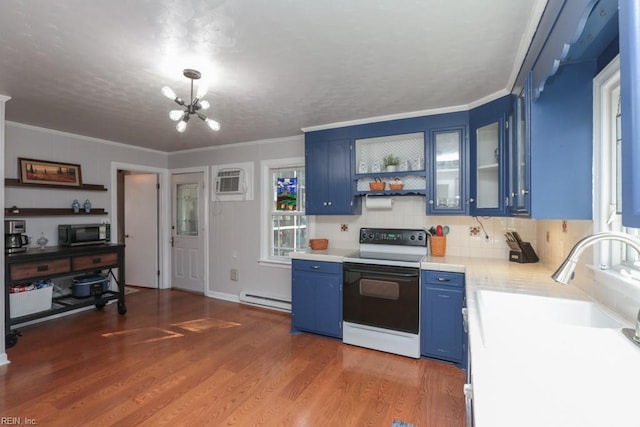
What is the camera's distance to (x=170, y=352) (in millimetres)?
2850

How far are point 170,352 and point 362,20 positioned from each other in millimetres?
3059

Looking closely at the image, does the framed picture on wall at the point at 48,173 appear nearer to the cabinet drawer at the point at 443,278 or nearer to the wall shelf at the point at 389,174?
the wall shelf at the point at 389,174

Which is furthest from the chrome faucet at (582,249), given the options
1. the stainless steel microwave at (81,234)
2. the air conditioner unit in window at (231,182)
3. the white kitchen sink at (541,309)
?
the stainless steel microwave at (81,234)

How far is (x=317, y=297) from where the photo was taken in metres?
3.19

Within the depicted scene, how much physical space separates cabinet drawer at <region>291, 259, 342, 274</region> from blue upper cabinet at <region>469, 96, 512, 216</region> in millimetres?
1360

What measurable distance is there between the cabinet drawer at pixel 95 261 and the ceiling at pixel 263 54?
1575 mm

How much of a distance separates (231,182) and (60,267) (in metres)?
2.16

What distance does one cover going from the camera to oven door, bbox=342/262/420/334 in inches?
107

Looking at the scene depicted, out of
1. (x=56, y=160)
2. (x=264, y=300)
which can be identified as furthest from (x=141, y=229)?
(x=264, y=300)

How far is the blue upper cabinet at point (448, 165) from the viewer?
9.31 ft


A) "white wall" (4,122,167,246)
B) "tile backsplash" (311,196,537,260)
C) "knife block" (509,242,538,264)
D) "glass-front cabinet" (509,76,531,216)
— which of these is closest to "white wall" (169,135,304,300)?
"tile backsplash" (311,196,537,260)

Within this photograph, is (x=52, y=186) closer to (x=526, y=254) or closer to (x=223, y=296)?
(x=223, y=296)

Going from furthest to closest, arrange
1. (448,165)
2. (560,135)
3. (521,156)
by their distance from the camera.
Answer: (448,165) → (521,156) → (560,135)

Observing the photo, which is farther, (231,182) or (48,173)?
(231,182)
